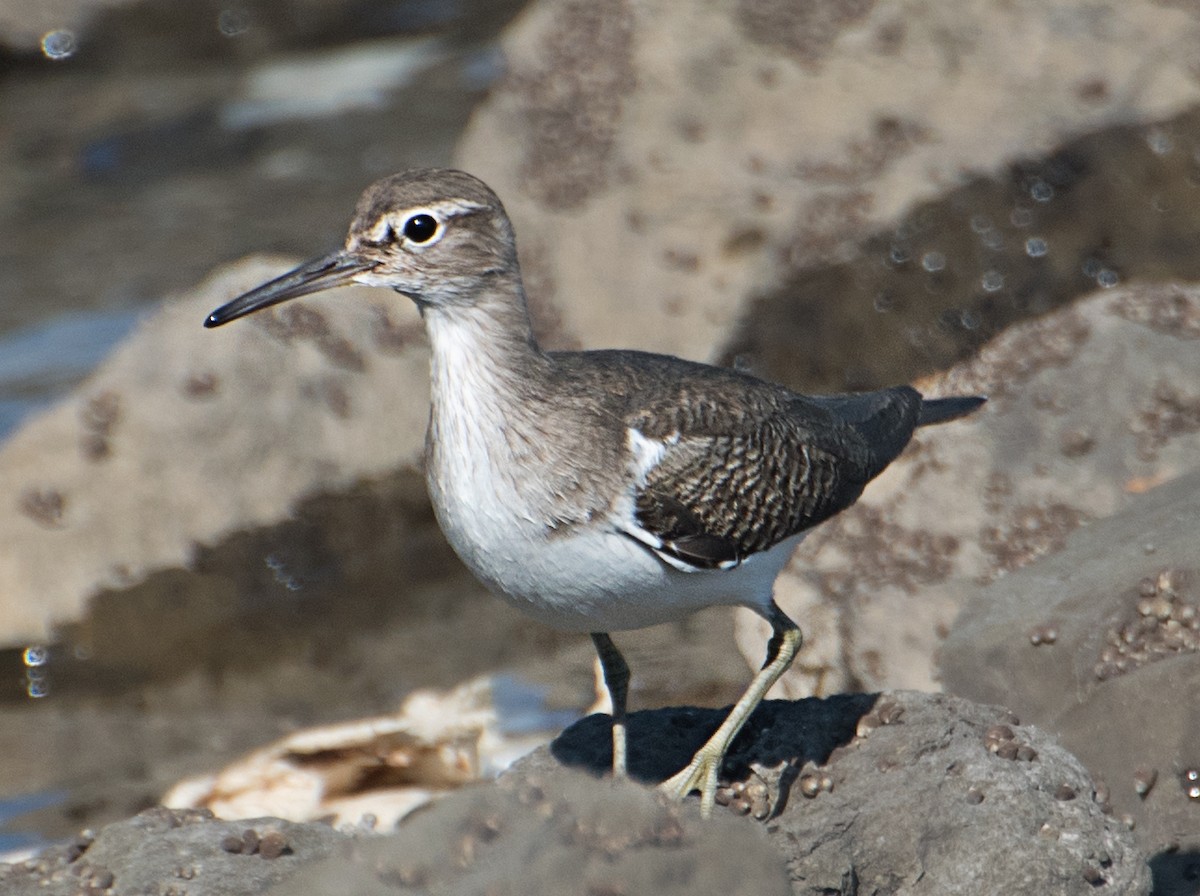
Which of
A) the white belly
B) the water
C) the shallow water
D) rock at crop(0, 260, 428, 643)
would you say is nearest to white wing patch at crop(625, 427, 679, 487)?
the white belly

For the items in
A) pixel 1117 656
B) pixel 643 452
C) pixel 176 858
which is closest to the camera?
pixel 176 858

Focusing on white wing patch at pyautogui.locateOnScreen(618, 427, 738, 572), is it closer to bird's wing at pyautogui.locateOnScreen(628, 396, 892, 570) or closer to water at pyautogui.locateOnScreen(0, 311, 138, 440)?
bird's wing at pyautogui.locateOnScreen(628, 396, 892, 570)

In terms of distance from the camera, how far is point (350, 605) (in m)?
10.7

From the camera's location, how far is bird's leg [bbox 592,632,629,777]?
22.0ft

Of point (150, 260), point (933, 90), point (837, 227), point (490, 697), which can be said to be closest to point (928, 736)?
point (490, 697)

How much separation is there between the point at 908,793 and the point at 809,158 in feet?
19.2

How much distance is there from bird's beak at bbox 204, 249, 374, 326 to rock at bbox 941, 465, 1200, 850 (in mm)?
3196

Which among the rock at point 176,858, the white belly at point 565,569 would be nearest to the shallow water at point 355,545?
the rock at point 176,858

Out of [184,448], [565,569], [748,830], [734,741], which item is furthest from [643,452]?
[184,448]

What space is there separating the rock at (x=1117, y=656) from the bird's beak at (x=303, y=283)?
3196mm

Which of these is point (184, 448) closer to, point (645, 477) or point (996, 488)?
point (645, 477)

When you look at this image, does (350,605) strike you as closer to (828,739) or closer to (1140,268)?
(828,739)

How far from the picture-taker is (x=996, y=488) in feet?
27.4

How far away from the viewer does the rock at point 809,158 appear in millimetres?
10852
